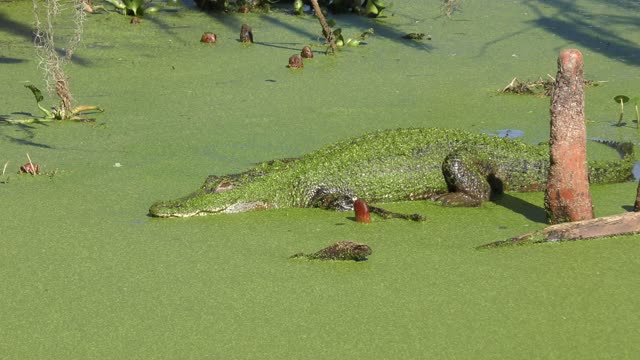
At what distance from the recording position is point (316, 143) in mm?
7809

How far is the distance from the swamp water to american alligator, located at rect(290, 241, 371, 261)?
0.06m

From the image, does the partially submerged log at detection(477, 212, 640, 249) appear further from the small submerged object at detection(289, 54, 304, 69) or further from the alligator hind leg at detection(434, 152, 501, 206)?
the small submerged object at detection(289, 54, 304, 69)

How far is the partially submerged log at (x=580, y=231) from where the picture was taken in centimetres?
559

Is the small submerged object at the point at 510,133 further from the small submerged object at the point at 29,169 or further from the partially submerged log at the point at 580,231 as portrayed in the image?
the small submerged object at the point at 29,169

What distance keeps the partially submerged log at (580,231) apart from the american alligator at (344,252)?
661mm

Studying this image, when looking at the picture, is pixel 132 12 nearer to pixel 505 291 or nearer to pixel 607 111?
pixel 607 111

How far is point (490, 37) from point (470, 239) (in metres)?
6.02

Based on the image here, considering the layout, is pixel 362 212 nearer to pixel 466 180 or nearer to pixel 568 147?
pixel 466 180

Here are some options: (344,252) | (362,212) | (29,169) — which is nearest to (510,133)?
(362,212)

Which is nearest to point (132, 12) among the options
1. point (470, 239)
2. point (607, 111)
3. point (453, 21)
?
point (453, 21)

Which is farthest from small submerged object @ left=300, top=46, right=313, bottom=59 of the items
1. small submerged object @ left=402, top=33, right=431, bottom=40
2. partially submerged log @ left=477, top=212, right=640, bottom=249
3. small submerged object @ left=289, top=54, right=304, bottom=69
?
partially submerged log @ left=477, top=212, right=640, bottom=249

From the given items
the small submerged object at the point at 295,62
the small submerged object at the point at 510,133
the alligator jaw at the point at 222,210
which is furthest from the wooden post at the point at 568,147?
the small submerged object at the point at 295,62

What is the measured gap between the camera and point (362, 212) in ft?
19.9

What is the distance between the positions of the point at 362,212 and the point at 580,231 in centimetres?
124
